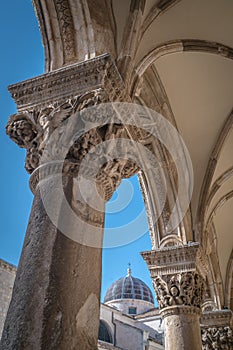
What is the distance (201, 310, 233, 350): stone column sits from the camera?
7.00 meters

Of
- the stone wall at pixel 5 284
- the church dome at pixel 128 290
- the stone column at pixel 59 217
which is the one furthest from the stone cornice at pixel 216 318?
the church dome at pixel 128 290

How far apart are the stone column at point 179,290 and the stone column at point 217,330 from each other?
1.93m

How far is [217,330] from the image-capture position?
23.9ft

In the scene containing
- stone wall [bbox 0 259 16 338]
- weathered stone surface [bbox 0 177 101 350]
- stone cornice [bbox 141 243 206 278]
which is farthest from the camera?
stone wall [bbox 0 259 16 338]

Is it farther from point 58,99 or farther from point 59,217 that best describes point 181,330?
point 58,99

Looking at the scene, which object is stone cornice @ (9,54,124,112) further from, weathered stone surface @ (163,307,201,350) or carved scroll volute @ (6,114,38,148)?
weathered stone surface @ (163,307,201,350)

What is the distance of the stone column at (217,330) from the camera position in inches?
276

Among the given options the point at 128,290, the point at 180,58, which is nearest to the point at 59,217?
the point at 180,58

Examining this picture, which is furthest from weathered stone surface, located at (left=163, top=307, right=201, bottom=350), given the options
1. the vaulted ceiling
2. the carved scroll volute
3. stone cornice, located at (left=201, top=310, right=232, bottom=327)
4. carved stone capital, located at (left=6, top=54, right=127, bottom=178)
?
the carved scroll volute

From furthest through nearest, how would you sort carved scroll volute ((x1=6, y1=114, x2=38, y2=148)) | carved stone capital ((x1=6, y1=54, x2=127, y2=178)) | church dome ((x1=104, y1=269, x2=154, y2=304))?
church dome ((x1=104, y1=269, x2=154, y2=304)), carved scroll volute ((x1=6, y1=114, x2=38, y2=148)), carved stone capital ((x1=6, y1=54, x2=127, y2=178))

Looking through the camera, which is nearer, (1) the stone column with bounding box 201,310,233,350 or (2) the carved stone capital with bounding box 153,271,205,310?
(2) the carved stone capital with bounding box 153,271,205,310

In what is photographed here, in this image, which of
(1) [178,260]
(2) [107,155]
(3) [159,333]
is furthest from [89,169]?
(3) [159,333]

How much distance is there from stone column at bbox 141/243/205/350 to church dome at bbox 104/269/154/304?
22060 mm

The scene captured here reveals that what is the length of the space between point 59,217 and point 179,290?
329 cm
